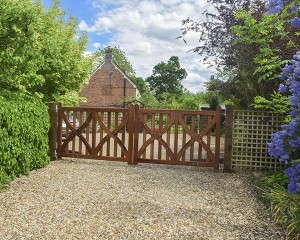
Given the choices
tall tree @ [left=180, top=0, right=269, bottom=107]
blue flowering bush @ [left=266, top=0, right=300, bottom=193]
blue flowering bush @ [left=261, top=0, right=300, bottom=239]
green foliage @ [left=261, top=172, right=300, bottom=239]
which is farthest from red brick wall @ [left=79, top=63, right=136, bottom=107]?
blue flowering bush @ [left=266, top=0, right=300, bottom=193]

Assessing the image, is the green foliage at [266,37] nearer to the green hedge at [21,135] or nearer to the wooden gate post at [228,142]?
the wooden gate post at [228,142]

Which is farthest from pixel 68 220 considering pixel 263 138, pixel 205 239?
pixel 263 138

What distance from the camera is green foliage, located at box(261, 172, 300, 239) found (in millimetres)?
3586

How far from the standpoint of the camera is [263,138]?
694 cm

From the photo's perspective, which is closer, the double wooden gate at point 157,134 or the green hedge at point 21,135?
the green hedge at point 21,135

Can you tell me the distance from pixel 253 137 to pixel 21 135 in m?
4.97

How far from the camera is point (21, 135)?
5852 mm

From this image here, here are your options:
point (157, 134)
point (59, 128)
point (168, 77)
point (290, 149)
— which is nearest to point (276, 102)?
point (290, 149)

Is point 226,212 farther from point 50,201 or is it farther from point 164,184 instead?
point 50,201

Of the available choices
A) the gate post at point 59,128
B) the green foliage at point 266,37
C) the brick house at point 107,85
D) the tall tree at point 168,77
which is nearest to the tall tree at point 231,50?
the green foliage at point 266,37

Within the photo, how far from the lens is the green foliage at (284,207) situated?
3.59 metres

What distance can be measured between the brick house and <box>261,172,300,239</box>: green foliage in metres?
25.4

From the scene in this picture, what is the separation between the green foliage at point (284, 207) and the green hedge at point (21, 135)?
428 centimetres

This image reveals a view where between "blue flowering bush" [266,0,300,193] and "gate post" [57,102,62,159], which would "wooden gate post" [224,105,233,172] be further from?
"gate post" [57,102,62,159]
